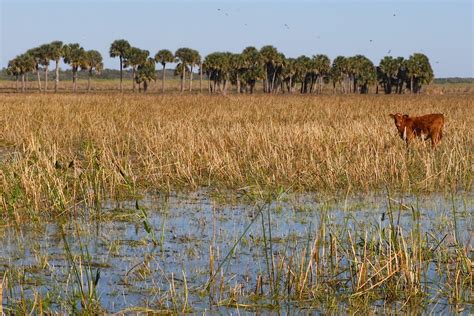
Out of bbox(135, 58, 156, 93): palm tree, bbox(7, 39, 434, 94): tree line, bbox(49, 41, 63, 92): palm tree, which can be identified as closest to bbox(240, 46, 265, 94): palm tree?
bbox(7, 39, 434, 94): tree line

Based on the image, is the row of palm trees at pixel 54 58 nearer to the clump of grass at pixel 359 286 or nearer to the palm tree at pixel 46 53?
the palm tree at pixel 46 53

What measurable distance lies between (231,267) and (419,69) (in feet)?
319

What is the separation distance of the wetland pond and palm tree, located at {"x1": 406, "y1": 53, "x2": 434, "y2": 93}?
307 feet

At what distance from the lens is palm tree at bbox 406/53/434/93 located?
316 ft

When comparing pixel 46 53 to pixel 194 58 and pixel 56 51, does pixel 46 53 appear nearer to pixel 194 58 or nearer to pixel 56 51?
pixel 56 51

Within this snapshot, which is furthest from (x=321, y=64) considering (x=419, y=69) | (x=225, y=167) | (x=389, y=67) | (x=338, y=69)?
(x=225, y=167)

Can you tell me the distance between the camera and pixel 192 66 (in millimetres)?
98562

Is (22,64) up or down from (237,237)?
up

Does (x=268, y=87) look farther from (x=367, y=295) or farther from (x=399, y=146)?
(x=367, y=295)

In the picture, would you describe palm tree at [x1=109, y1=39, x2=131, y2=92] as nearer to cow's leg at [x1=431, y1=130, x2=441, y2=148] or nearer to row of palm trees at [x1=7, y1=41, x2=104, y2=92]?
row of palm trees at [x1=7, y1=41, x2=104, y2=92]

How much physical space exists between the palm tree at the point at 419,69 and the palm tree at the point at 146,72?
40.1m

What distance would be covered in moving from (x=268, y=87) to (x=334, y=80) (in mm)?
13460

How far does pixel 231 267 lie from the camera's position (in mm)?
5227

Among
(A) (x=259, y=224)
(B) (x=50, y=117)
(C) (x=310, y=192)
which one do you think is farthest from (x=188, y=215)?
(B) (x=50, y=117)
